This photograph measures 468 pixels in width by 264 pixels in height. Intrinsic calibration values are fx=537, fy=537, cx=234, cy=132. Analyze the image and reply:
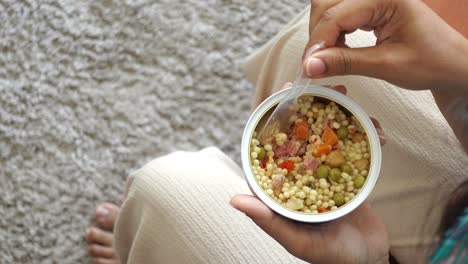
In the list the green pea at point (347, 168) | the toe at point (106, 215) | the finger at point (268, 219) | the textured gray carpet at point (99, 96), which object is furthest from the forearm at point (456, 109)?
the toe at point (106, 215)

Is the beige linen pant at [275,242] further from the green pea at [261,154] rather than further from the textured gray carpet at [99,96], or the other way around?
the textured gray carpet at [99,96]

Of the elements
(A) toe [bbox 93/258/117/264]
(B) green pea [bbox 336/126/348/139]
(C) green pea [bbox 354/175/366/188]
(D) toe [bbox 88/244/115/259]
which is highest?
(B) green pea [bbox 336/126/348/139]

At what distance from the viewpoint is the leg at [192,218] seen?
80 centimetres

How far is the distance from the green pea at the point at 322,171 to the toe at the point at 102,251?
0.72 m

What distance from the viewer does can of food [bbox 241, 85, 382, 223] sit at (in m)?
0.66

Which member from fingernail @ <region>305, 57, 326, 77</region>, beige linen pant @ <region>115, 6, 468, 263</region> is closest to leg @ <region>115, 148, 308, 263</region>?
beige linen pant @ <region>115, 6, 468, 263</region>

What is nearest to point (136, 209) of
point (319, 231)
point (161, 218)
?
point (161, 218)

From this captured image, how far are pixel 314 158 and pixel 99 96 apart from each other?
32.0 inches

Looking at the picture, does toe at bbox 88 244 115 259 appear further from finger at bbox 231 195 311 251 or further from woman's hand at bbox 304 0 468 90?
woman's hand at bbox 304 0 468 90

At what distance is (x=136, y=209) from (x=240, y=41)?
2.07ft

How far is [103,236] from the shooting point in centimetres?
126

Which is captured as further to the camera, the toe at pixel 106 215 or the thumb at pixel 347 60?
the toe at pixel 106 215

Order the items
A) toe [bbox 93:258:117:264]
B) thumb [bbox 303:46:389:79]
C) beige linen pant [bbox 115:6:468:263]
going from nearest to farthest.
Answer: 1. thumb [bbox 303:46:389:79]
2. beige linen pant [bbox 115:6:468:263]
3. toe [bbox 93:258:117:264]

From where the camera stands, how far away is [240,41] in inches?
55.1
